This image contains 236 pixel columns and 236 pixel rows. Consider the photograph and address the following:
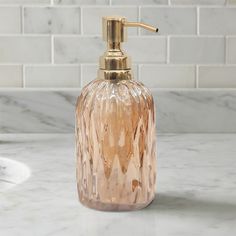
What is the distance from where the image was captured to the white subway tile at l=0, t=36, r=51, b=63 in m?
1.26

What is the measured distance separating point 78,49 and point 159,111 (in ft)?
0.68

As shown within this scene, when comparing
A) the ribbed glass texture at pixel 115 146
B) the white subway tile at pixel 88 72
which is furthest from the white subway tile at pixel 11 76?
the ribbed glass texture at pixel 115 146

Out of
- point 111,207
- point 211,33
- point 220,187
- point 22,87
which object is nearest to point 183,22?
point 211,33

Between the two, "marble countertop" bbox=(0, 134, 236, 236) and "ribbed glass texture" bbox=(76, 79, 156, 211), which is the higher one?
"ribbed glass texture" bbox=(76, 79, 156, 211)

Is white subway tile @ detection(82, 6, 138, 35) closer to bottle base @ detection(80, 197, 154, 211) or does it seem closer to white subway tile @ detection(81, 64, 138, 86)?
white subway tile @ detection(81, 64, 138, 86)

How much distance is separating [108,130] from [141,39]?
1.73ft

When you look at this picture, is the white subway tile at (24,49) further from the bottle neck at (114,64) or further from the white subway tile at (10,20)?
the bottle neck at (114,64)

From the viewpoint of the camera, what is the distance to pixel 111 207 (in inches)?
30.2

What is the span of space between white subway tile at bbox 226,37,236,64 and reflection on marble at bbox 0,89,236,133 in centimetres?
7

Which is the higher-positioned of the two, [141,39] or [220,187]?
[141,39]

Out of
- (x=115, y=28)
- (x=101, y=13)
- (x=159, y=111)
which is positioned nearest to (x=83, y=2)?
(x=101, y=13)

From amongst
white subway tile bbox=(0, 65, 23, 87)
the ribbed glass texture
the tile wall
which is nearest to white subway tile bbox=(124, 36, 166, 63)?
the tile wall

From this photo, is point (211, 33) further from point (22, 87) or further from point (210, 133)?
point (22, 87)

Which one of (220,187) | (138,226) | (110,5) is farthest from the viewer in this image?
(110,5)
